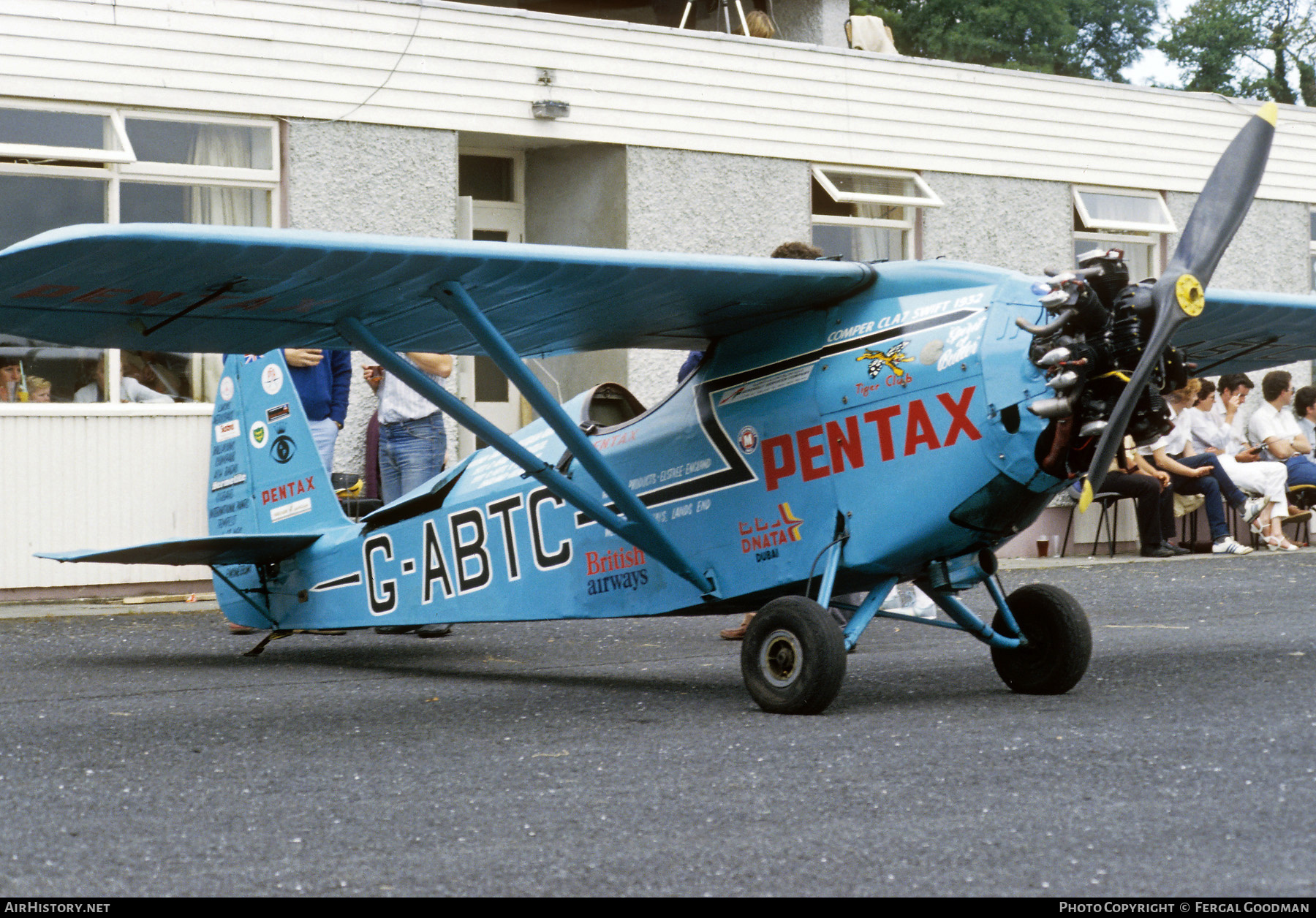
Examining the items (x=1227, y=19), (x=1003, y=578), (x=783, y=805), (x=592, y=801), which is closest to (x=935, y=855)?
(x=783, y=805)

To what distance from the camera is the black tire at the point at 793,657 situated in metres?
5.49

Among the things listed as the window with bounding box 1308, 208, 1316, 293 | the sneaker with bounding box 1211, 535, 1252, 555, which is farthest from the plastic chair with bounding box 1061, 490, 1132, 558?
the window with bounding box 1308, 208, 1316, 293

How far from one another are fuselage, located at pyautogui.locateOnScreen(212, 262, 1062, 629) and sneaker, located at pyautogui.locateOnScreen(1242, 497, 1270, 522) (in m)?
9.65

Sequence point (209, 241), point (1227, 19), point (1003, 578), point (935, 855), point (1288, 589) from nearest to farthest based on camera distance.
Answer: point (935, 855), point (209, 241), point (1288, 589), point (1003, 578), point (1227, 19)

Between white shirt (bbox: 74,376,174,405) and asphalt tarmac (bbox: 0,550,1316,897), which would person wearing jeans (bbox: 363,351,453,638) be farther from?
white shirt (bbox: 74,376,174,405)

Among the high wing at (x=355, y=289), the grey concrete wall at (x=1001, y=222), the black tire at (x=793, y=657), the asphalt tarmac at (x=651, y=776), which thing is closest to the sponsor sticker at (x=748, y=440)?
the high wing at (x=355, y=289)

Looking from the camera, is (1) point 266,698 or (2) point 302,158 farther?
(2) point 302,158

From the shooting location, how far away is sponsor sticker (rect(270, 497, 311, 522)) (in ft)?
26.6

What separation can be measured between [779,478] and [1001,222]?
978 centimetres

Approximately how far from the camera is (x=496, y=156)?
1398 centimetres

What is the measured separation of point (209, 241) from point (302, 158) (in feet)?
23.9

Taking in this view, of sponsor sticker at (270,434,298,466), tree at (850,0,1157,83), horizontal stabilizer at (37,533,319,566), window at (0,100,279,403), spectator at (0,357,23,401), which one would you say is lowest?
horizontal stabilizer at (37,533,319,566)

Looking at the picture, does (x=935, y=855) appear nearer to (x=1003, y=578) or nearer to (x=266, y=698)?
(x=266, y=698)

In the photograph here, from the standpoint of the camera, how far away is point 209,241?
4922 millimetres
